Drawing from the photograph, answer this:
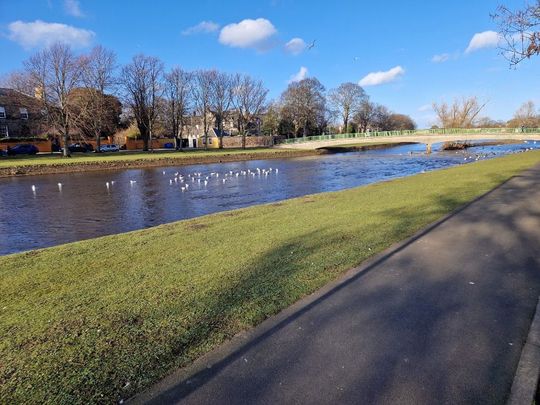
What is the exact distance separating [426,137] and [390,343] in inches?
2496

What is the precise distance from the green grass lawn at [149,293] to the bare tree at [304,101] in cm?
7613

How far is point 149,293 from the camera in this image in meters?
4.94

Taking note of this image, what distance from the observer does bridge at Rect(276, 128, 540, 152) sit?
55531 millimetres

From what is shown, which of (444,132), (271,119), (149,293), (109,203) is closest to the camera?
(149,293)

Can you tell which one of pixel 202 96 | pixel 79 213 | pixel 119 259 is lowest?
pixel 79 213

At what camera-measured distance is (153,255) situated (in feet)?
23.4

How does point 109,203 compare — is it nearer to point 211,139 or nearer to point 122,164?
point 122,164

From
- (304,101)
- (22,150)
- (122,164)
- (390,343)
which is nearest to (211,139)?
(304,101)

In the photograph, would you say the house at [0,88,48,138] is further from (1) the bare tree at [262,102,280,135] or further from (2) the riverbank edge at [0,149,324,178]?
(1) the bare tree at [262,102,280,135]

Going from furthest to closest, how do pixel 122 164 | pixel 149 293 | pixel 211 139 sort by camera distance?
pixel 211 139
pixel 122 164
pixel 149 293

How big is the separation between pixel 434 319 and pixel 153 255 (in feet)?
16.6

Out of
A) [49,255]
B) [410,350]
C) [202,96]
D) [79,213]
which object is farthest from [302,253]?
[202,96]

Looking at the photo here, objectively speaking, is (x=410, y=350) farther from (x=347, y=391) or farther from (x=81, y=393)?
(x=81, y=393)

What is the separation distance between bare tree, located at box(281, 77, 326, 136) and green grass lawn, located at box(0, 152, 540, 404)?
76.1 metres
